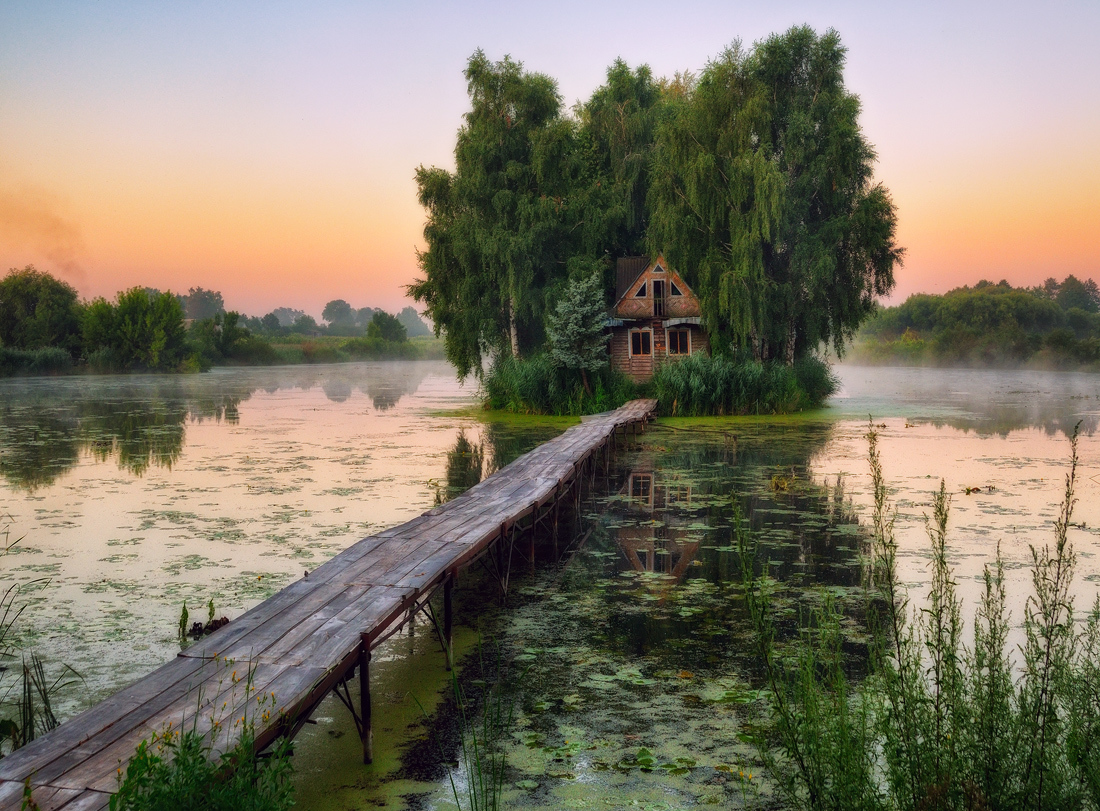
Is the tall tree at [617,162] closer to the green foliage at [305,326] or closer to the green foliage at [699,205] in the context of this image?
the green foliage at [699,205]

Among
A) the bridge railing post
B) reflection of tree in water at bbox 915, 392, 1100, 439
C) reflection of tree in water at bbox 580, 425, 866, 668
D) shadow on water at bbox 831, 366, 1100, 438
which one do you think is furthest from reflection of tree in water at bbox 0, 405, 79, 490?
reflection of tree in water at bbox 915, 392, 1100, 439

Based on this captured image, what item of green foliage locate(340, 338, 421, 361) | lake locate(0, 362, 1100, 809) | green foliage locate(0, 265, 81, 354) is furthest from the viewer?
green foliage locate(340, 338, 421, 361)

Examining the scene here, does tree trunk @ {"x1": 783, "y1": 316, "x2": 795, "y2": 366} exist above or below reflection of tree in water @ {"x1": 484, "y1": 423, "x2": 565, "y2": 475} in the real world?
above

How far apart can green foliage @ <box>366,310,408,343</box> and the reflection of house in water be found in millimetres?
81920

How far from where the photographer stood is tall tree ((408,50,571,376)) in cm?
2761

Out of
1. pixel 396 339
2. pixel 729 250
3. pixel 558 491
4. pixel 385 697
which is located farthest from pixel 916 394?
pixel 396 339

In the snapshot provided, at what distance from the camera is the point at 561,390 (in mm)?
25422

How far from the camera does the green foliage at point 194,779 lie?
8.48 feet

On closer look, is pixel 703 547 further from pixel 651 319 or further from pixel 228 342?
pixel 228 342

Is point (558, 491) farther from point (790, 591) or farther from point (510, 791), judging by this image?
point (510, 791)

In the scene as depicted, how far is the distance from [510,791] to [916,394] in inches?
1393

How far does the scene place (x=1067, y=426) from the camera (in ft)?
67.6

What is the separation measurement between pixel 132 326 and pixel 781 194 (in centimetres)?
4632

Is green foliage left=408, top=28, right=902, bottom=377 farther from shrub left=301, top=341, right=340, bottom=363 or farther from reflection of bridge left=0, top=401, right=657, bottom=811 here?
shrub left=301, top=341, right=340, bottom=363
